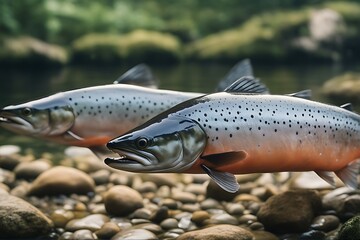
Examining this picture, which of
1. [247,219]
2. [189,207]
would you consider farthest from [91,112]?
[247,219]

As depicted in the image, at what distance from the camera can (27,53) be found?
20812 millimetres

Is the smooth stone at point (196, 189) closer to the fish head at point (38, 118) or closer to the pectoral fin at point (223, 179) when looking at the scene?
the fish head at point (38, 118)

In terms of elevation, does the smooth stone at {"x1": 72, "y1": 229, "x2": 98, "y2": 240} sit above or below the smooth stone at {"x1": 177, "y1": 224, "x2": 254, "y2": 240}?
above

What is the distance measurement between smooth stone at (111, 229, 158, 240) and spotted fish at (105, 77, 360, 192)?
700 millimetres

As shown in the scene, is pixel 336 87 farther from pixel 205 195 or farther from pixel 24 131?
pixel 24 131

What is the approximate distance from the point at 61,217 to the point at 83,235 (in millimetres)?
475

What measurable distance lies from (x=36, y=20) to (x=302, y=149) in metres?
22.5

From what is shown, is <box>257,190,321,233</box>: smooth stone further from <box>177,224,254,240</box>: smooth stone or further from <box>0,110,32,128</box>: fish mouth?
<box>0,110,32,128</box>: fish mouth

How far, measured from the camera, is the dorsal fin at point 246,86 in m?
3.21

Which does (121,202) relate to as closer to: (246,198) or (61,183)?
(61,183)

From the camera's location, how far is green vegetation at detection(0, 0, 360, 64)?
2438 cm

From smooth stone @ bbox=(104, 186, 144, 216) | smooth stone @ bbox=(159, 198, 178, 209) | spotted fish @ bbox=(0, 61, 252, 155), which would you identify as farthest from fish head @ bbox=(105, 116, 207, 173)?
smooth stone @ bbox=(159, 198, 178, 209)

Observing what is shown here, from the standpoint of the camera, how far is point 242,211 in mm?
3971

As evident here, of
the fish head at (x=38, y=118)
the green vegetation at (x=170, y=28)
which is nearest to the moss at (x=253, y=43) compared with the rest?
the green vegetation at (x=170, y=28)
